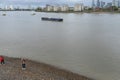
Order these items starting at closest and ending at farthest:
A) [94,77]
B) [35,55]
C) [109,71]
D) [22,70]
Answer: [22,70] < [94,77] < [109,71] < [35,55]

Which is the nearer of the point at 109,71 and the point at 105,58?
the point at 109,71

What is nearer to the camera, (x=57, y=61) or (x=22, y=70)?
(x=22, y=70)

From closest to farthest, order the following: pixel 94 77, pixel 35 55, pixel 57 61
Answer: pixel 94 77, pixel 57 61, pixel 35 55

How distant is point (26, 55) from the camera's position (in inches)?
1294

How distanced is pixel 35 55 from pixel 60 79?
13.2 metres

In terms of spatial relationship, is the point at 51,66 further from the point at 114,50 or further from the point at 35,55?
the point at 114,50

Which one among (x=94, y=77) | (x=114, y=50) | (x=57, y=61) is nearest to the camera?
(x=94, y=77)

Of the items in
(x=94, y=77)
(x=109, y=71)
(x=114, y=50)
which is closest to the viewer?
(x=94, y=77)

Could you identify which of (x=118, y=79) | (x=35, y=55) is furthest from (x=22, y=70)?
(x=35, y=55)

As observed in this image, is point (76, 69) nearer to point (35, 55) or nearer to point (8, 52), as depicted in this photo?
point (35, 55)

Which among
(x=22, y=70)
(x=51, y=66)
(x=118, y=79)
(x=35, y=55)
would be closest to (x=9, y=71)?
(x=22, y=70)

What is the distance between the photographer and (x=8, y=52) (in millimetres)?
35125

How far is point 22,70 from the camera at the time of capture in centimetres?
2158

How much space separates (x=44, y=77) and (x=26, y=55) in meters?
13.4
